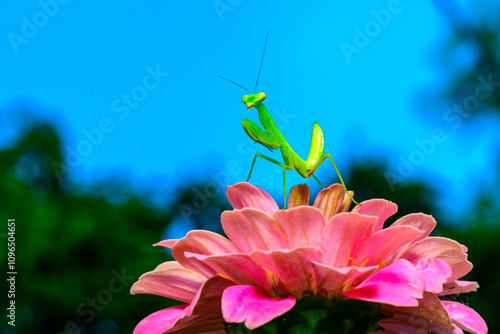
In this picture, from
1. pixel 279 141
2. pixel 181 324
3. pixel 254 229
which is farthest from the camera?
pixel 279 141

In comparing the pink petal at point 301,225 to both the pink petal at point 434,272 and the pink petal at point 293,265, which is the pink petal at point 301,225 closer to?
the pink petal at point 293,265

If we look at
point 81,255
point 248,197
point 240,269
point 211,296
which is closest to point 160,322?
point 211,296

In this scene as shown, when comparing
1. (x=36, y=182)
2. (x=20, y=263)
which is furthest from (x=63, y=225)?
(x=36, y=182)

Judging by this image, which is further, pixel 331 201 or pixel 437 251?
pixel 331 201

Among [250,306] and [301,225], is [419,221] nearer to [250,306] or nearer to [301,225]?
[301,225]

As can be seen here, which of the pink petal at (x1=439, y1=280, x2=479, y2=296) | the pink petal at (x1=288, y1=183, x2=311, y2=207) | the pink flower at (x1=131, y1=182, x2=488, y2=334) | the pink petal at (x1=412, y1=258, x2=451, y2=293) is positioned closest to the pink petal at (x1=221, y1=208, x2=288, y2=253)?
the pink flower at (x1=131, y1=182, x2=488, y2=334)
